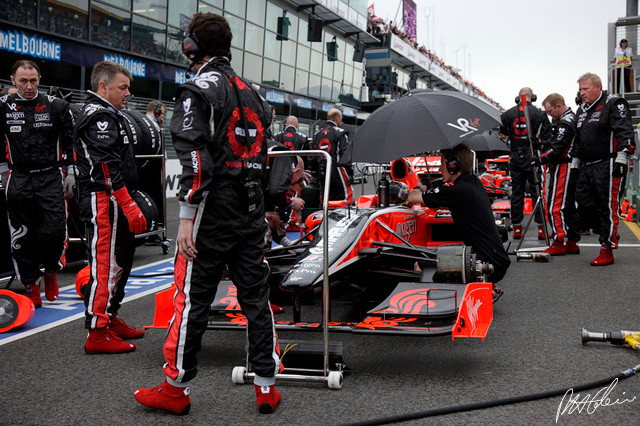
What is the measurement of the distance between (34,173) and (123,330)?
1.86 metres

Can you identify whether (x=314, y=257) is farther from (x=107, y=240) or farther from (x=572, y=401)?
(x=572, y=401)

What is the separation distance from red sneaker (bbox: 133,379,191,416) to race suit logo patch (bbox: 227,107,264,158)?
1.20m

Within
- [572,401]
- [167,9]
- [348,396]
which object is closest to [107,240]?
[348,396]

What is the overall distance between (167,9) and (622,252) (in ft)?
58.0

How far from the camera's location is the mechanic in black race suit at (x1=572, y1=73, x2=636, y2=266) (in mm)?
7422

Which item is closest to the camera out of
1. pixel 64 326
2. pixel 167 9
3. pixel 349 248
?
pixel 349 248

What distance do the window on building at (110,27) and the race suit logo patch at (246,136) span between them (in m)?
16.7

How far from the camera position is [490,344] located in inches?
175

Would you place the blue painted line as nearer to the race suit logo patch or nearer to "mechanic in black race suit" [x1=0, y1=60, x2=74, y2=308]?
"mechanic in black race suit" [x1=0, y1=60, x2=74, y2=308]

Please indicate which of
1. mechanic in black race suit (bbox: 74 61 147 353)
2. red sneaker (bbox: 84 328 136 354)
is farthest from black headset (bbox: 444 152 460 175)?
red sneaker (bbox: 84 328 136 354)

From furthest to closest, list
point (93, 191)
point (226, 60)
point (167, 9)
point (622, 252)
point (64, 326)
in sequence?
point (167, 9) → point (622, 252) → point (64, 326) → point (93, 191) → point (226, 60)

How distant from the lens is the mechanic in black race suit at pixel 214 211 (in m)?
3.07

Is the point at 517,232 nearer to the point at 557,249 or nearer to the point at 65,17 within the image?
the point at 557,249

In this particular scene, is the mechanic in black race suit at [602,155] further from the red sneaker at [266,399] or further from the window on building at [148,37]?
the window on building at [148,37]
